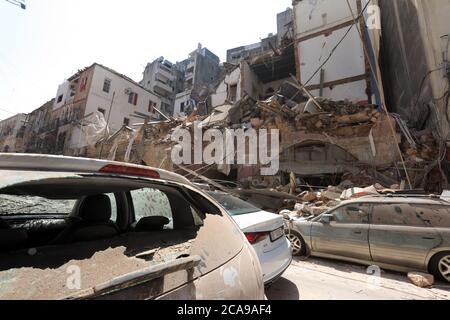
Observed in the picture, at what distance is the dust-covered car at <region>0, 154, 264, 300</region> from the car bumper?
5.00 ft

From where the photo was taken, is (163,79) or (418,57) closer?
(418,57)

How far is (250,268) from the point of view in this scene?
1646mm

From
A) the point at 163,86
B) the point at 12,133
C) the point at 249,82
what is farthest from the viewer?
the point at 163,86

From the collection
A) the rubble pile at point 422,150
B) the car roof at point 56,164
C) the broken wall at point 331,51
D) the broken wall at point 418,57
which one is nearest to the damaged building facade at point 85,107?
the broken wall at point 331,51

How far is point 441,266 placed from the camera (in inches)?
163

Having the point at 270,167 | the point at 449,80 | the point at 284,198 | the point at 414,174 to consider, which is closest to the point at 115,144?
the point at 270,167

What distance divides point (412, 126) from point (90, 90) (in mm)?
33062

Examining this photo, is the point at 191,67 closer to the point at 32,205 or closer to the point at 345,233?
the point at 345,233

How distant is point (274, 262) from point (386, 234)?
279cm

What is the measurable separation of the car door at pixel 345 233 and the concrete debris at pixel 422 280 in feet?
2.56

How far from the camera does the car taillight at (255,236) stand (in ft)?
10.3

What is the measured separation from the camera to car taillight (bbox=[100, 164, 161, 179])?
1432 mm

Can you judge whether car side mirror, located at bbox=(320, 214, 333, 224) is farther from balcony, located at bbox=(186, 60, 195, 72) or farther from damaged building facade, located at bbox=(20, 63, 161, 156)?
balcony, located at bbox=(186, 60, 195, 72)

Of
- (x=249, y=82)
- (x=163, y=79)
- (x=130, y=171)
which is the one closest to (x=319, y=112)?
(x=130, y=171)
